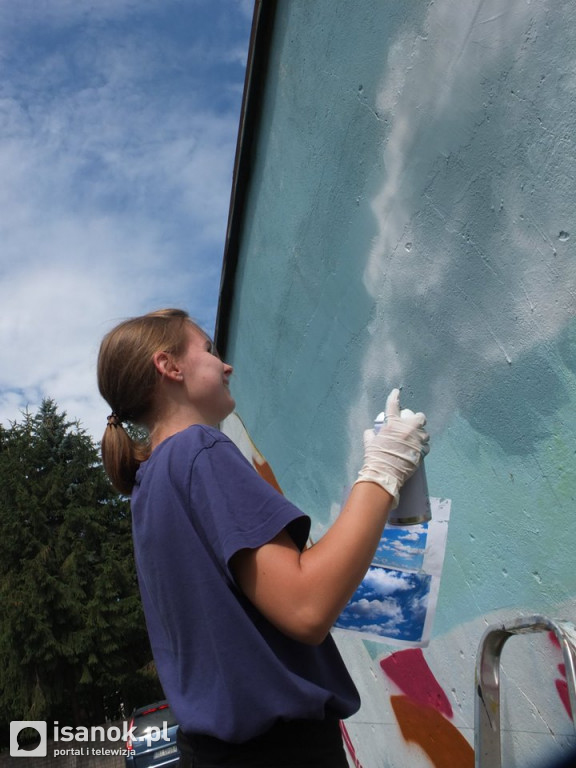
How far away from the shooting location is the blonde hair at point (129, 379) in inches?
59.3

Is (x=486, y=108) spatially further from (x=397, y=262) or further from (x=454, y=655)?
(x=454, y=655)

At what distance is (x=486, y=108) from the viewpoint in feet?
5.23

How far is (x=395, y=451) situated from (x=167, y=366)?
563mm

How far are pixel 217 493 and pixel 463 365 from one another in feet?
2.86

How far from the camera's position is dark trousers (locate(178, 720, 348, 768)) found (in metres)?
1.17

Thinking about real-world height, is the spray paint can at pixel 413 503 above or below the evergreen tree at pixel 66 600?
below

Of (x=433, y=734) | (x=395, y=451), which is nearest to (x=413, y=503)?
(x=395, y=451)

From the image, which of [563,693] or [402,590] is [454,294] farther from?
[563,693]

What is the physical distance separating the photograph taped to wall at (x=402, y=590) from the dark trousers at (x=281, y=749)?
36 cm

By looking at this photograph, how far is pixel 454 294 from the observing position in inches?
70.2

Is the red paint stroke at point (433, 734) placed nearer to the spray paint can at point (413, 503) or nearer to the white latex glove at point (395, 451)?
the spray paint can at point (413, 503)

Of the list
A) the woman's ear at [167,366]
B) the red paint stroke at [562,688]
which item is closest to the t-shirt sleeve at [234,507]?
the woman's ear at [167,366]

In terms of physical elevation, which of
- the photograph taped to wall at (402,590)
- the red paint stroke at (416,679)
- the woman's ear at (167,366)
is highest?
the woman's ear at (167,366)

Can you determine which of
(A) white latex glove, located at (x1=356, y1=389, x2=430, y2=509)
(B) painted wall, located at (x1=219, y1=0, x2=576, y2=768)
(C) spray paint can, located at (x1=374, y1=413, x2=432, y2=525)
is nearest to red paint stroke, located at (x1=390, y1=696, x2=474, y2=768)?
(B) painted wall, located at (x1=219, y1=0, x2=576, y2=768)
